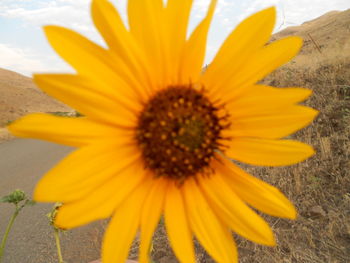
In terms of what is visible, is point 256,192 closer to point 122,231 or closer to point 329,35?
point 122,231

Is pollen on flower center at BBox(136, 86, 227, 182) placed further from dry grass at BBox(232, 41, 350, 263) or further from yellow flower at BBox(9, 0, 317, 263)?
dry grass at BBox(232, 41, 350, 263)

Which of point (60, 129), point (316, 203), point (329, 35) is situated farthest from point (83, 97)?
point (329, 35)

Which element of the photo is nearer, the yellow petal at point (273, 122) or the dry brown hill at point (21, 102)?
the yellow petal at point (273, 122)

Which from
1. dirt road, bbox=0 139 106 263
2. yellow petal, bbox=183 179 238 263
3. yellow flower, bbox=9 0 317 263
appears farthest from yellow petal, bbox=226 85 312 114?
dirt road, bbox=0 139 106 263

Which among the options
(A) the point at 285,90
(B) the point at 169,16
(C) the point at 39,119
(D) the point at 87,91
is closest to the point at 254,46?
(A) the point at 285,90

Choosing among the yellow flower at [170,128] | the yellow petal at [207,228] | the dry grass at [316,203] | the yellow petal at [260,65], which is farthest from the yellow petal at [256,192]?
the dry grass at [316,203]

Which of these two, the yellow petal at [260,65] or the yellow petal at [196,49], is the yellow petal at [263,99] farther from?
the yellow petal at [196,49]

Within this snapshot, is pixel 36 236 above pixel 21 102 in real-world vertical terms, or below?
below
